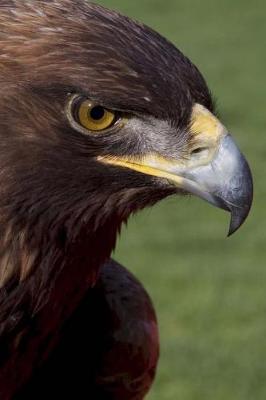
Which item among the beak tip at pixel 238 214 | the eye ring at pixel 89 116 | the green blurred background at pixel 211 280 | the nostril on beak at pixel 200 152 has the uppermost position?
the nostril on beak at pixel 200 152

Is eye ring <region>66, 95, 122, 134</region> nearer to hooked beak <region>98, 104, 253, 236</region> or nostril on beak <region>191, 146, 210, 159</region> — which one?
hooked beak <region>98, 104, 253, 236</region>

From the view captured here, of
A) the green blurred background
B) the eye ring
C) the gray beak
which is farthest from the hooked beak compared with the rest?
the green blurred background

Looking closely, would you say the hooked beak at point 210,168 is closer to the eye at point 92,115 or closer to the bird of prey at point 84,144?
the bird of prey at point 84,144

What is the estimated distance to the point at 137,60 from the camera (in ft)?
11.9

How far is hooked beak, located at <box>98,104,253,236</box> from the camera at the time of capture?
3.68 metres

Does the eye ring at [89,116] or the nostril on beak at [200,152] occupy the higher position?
the nostril on beak at [200,152]

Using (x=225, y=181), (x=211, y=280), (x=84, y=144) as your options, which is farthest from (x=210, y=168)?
(x=211, y=280)

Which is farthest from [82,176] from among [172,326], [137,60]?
[172,326]

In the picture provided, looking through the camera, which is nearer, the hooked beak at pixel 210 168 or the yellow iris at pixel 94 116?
the yellow iris at pixel 94 116

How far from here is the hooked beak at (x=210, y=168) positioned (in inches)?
145

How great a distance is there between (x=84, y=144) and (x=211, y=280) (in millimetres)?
4725

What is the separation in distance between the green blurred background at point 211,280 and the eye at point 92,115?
5.93 feet

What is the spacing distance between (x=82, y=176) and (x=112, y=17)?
44 cm

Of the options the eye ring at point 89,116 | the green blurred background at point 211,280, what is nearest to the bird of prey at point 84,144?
the eye ring at point 89,116
